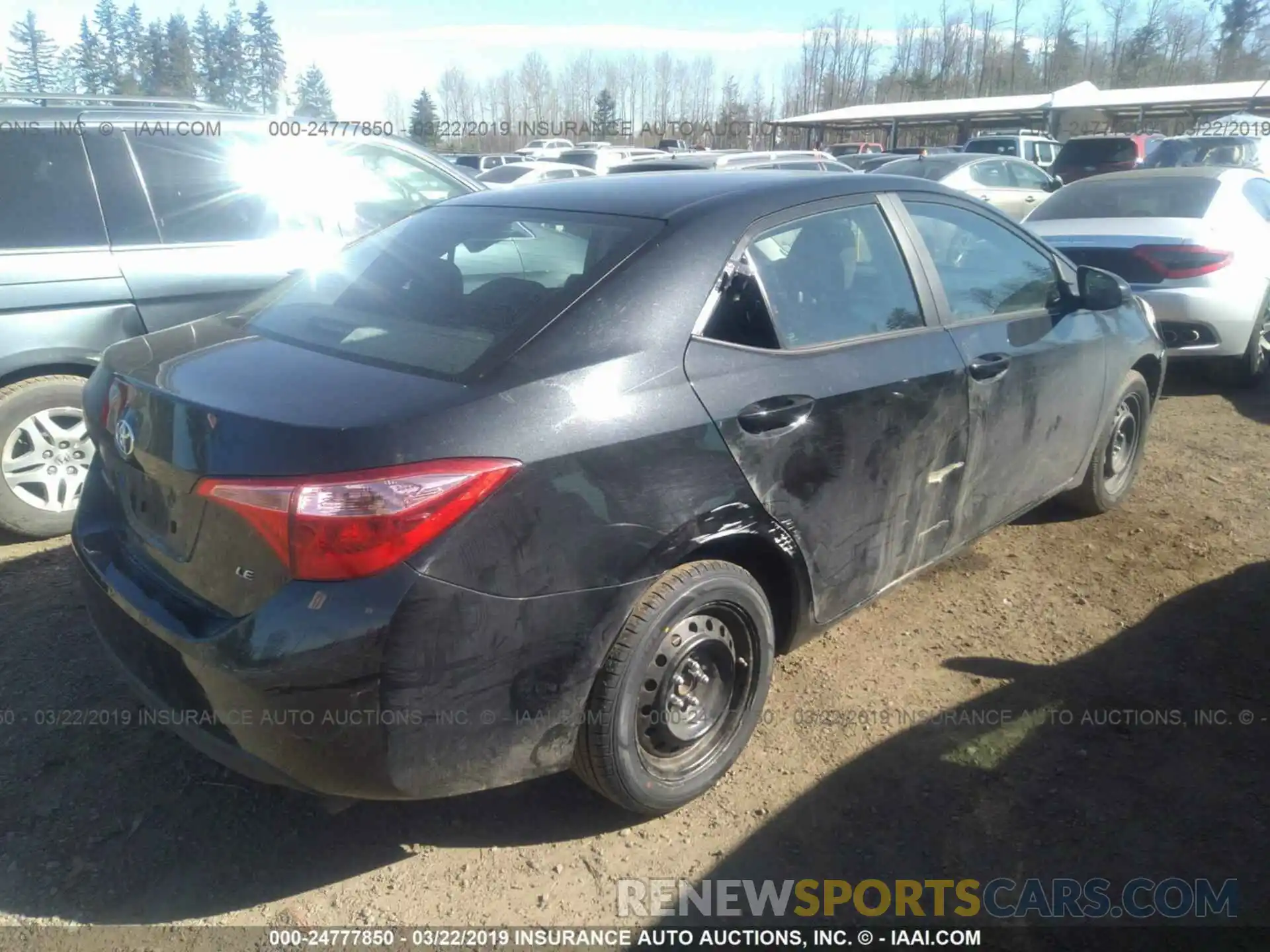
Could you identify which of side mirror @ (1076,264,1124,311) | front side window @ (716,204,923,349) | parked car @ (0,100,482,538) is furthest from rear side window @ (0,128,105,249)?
side mirror @ (1076,264,1124,311)

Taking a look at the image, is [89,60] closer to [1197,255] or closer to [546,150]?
[546,150]

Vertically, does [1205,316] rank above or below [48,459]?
above

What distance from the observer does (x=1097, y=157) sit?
792 inches

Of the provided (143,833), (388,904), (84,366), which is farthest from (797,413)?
(84,366)

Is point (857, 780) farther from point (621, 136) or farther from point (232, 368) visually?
point (621, 136)

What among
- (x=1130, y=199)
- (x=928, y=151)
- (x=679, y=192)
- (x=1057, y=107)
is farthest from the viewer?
(x=1057, y=107)

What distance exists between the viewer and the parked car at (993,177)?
13.6 meters

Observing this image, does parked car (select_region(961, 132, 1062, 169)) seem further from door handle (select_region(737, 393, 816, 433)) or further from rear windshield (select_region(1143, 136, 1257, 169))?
door handle (select_region(737, 393, 816, 433))

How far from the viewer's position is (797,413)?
2.71 meters

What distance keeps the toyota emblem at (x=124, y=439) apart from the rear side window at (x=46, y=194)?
226 cm

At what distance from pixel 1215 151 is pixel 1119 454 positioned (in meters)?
16.9

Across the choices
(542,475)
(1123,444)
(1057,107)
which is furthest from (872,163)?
(1057,107)

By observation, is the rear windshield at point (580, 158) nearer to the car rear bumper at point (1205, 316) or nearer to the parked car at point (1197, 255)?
the parked car at point (1197, 255)

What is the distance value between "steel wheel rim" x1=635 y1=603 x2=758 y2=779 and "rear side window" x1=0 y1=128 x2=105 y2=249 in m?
3.45
